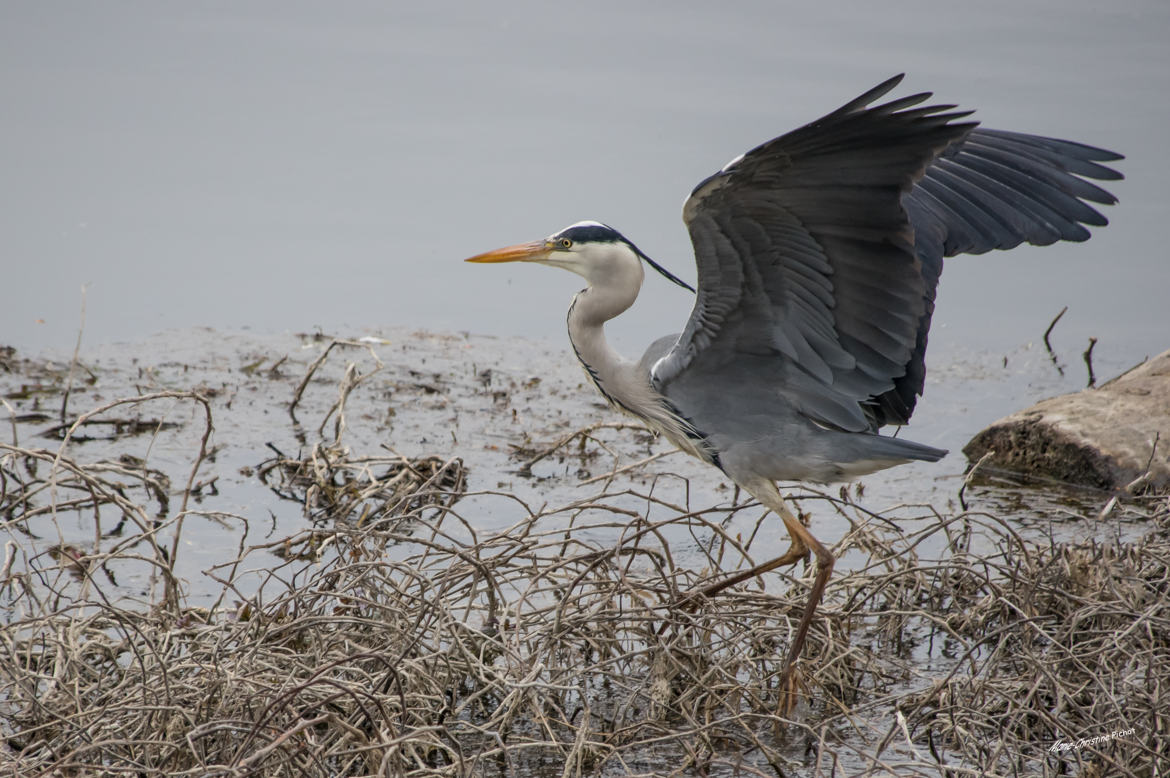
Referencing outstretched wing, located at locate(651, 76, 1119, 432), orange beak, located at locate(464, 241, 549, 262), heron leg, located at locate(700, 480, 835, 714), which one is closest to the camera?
outstretched wing, located at locate(651, 76, 1119, 432)

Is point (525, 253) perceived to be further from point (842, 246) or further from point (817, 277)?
point (842, 246)

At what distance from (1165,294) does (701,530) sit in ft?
19.1

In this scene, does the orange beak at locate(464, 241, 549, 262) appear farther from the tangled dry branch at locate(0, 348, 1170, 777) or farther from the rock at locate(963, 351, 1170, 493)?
the rock at locate(963, 351, 1170, 493)

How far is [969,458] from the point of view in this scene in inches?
259

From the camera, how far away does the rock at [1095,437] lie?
19.7ft

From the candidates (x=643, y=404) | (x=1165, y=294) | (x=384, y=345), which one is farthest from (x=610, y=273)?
(x=1165, y=294)

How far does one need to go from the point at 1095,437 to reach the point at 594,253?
3139mm

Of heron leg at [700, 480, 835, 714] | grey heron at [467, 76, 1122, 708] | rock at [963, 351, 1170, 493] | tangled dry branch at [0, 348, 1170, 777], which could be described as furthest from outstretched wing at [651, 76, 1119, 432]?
rock at [963, 351, 1170, 493]

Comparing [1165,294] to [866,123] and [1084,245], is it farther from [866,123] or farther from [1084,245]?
[866,123]

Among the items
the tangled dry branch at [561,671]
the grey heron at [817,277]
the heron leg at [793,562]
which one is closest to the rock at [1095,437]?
the tangled dry branch at [561,671]

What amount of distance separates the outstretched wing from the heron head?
35 cm

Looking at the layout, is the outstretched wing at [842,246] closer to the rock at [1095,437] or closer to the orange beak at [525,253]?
the orange beak at [525,253]

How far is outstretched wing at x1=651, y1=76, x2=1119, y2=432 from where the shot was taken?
329 cm

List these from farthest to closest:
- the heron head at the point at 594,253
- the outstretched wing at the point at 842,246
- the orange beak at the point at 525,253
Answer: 1. the orange beak at the point at 525,253
2. the heron head at the point at 594,253
3. the outstretched wing at the point at 842,246
